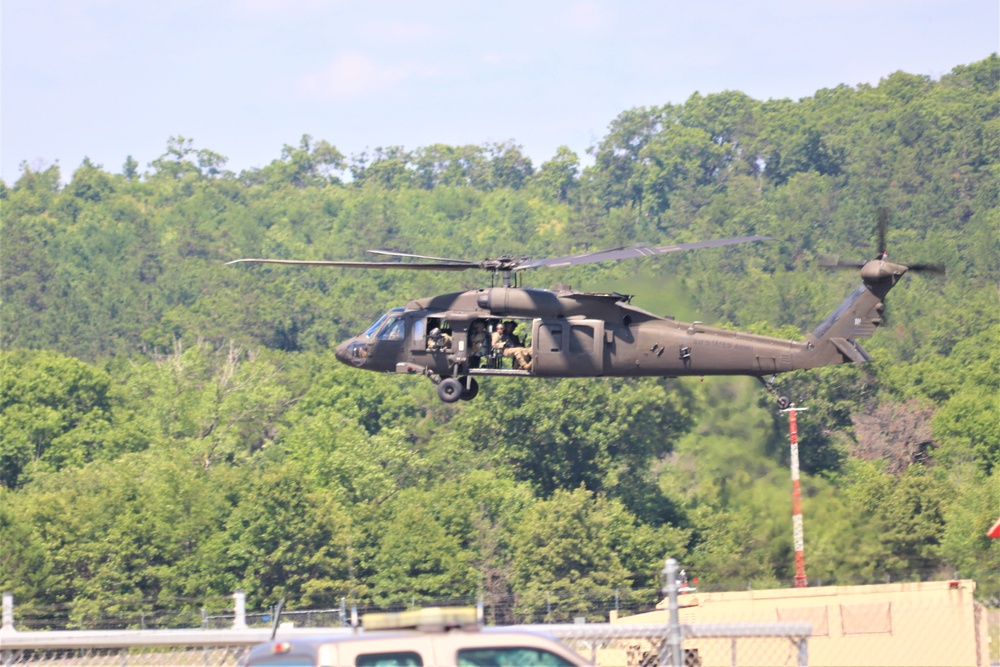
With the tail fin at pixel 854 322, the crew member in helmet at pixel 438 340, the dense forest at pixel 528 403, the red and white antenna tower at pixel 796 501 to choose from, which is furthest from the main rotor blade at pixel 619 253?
the red and white antenna tower at pixel 796 501

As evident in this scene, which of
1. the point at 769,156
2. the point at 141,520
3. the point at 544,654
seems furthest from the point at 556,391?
the point at 769,156

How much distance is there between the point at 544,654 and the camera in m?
10.8

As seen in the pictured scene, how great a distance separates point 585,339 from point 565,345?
39 centimetres

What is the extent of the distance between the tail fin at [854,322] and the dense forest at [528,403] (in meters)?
4.23

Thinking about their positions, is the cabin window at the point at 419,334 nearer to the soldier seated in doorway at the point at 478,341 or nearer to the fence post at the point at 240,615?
the soldier seated in doorway at the point at 478,341

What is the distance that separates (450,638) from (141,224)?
526 feet

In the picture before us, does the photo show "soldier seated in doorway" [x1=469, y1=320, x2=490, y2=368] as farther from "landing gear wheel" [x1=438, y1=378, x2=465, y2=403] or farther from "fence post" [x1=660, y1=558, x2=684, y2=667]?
"fence post" [x1=660, y1=558, x2=684, y2=667]

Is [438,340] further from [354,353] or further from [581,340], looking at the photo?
[581,340]

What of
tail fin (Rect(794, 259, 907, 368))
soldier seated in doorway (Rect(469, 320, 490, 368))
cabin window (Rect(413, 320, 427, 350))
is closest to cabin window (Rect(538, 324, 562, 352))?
soldier seated in doorway (Rect(469, 320, 490, 368))

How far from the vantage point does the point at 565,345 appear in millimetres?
28297

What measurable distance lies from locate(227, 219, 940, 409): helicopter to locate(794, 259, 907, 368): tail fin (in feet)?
0.06

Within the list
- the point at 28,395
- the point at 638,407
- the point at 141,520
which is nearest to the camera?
the point at 141,520

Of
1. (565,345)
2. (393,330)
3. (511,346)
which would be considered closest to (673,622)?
(565,345)

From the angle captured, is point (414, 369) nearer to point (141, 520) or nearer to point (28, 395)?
point (141, 520)
